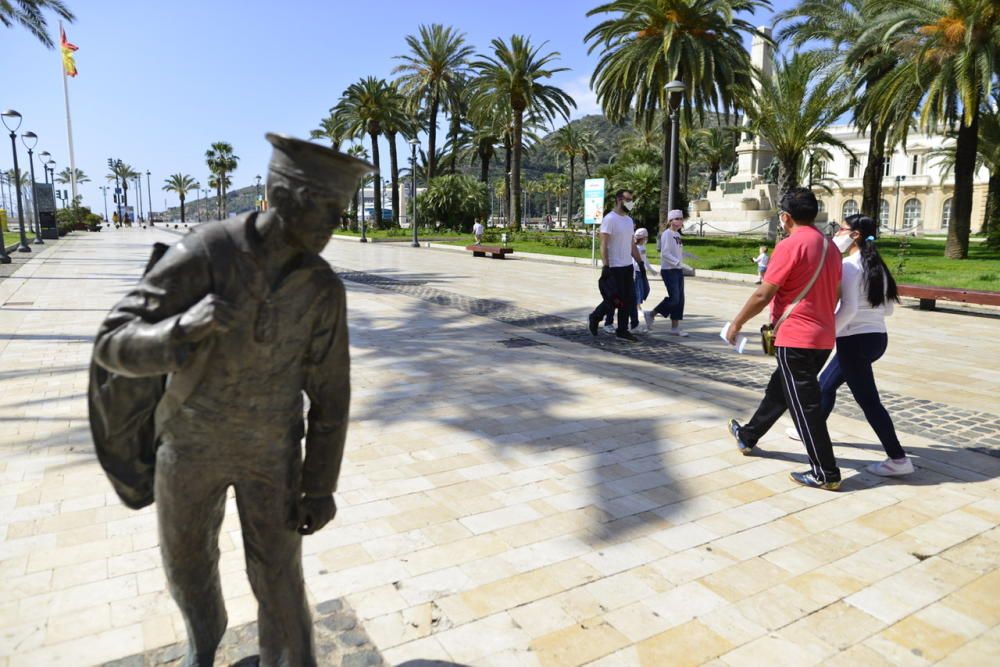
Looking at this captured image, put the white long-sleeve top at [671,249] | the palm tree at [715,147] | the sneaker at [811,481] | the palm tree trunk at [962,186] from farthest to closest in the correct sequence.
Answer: the palm tree at [715,147], the palm tree trunk at [962,186], the white long-sleeve top at [671,249], the sneaker at [811,481]

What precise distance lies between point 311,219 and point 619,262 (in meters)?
7.17

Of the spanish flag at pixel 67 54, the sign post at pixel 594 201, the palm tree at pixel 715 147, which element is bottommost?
the sign post at pixel 594 201

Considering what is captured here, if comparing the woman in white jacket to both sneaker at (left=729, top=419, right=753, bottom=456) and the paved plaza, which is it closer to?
the paved plaza

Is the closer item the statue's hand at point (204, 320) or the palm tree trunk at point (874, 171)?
the statue's hand at point (204, 320)

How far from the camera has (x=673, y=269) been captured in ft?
30.1

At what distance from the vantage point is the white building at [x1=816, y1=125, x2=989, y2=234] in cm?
5956

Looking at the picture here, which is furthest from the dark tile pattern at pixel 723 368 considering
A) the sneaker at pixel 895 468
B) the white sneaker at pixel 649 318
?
the sneaker at pixel 895 468

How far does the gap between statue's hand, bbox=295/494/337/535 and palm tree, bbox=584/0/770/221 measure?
2377cm

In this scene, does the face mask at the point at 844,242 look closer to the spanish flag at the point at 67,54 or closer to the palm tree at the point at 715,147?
the palm tree at the point at 715,147

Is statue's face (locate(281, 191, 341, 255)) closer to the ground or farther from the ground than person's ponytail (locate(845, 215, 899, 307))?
farther from the ground

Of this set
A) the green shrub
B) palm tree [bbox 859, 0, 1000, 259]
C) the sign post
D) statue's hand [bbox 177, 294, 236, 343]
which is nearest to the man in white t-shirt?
statue's hand [bbox 177, 294, 236, 343]

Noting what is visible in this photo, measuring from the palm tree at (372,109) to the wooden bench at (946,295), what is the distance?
35202 mm

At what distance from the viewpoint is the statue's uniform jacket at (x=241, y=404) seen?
5.79 ft

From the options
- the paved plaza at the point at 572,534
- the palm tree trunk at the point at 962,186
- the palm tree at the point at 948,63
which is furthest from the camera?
the palm tree trunk at the point at 962,186
